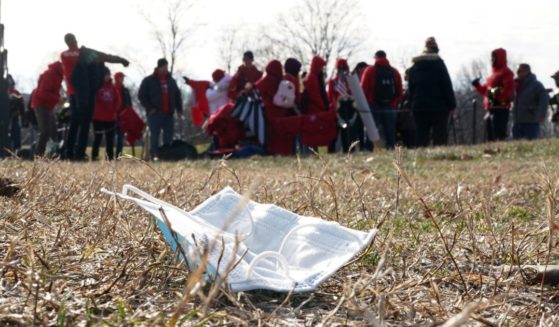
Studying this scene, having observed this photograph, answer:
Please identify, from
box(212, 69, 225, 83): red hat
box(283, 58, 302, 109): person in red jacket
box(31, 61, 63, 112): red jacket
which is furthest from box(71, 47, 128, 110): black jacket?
box(212, 69, 225, 83): red hat

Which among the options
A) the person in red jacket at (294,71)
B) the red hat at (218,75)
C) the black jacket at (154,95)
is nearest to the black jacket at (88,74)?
the black jacket at (154,95)

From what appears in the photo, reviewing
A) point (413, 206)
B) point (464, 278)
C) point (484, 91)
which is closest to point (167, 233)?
point (464, 278)

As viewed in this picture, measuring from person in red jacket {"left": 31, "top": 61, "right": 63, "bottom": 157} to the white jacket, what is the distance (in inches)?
150

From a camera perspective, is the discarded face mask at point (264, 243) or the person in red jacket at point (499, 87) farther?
the person in red jacket at point (499, 87)

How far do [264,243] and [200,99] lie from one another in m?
15.5

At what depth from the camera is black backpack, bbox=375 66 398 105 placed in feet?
49.3

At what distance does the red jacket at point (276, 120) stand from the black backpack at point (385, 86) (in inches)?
62.6

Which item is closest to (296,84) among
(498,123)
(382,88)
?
(382,88)

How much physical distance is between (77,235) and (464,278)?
1180 millimetres

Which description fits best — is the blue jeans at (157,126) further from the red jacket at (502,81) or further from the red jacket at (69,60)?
the red jacket at (502,81)

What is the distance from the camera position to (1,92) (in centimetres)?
1374

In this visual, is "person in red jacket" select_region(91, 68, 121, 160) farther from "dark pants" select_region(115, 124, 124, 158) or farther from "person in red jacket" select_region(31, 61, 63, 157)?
"dark pants" select_region(115, 124, 124, 158)

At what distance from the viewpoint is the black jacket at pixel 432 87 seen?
544 inches

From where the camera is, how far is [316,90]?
49.3 feet
